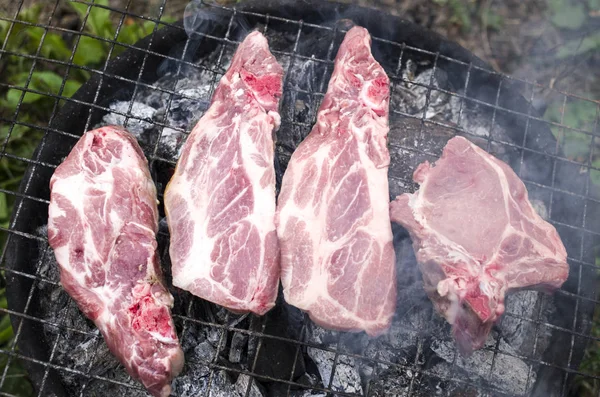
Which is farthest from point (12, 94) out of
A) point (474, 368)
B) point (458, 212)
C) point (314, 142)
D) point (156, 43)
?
point (474, 368)

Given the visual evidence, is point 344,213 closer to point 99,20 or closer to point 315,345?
point 315,345

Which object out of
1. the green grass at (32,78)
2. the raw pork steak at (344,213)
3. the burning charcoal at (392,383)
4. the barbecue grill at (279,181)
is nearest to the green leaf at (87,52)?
the green grass at (32,78)

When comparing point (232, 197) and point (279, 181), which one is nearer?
point (232, 197)

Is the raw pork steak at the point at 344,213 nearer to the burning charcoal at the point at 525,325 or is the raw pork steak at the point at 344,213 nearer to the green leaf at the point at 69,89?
the burning charcoal at the point at 525,325

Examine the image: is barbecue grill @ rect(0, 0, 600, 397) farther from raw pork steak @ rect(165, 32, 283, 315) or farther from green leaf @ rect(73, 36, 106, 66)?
green leaf @ rect(73, 36, 106, 66)

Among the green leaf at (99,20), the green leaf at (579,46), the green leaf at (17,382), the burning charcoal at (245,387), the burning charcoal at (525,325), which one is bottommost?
the green leaf at (17,382)

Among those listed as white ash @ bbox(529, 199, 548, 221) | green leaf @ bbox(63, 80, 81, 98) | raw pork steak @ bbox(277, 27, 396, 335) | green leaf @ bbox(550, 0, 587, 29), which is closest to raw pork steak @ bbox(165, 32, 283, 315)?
raw pork steak @ bbox(277, 27, 396, 335)

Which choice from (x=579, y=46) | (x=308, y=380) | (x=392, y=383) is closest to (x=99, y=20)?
(x=308, y=380)
